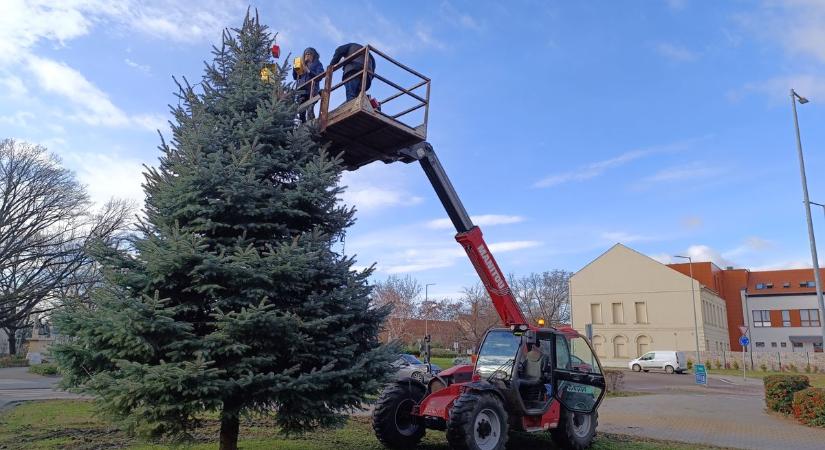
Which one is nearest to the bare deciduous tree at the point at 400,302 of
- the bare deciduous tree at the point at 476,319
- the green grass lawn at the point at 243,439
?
the bare deciduous tree at the point at 476,319

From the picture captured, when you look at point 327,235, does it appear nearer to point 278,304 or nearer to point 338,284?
point 338,284

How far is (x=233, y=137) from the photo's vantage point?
7.53 m

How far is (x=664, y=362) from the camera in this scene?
4591cm

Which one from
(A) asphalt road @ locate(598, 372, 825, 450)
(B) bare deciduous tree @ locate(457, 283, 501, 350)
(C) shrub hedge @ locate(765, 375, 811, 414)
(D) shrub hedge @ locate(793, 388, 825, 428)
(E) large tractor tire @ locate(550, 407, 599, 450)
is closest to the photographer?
(E) large tractor tire @ locate(550, 407, 599, 450)

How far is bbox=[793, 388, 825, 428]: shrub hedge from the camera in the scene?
13.4 metres

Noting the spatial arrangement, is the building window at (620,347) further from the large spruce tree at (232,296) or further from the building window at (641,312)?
the large spruce tree at (232,296)

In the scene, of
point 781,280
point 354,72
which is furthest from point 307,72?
point 781,280

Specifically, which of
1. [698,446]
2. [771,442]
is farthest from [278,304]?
[771,442]

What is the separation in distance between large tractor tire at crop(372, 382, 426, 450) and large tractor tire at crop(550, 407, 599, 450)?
231 cm

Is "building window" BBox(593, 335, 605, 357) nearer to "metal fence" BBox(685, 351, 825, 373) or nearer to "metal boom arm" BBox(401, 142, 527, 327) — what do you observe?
"metal fence" BBox(685, 351, 825, 373)

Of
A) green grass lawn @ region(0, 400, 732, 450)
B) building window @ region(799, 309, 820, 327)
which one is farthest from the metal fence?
green grass lawn @ region(0, 400, 732, 450)

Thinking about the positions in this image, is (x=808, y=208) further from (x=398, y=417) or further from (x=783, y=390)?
(x=398, y=417)

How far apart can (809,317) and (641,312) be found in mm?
→ 24623

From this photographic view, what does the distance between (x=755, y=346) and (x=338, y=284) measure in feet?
255
